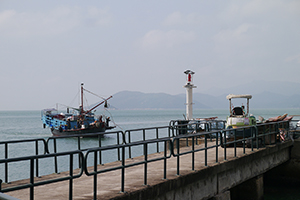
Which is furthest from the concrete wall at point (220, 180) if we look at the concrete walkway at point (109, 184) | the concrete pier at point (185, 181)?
the concrete walkway at point (109, 184)

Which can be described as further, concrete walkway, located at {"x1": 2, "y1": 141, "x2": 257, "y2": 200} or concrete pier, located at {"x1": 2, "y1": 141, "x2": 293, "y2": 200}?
concrete pier, located at {"x1": 2, "y1": 141, "x2": 293, "y2": 200}

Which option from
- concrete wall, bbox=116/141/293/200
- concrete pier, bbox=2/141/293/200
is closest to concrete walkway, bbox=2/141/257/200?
concrete pier, bbox=2/141/293/200

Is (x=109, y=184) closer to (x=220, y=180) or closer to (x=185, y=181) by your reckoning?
(x=185, y=181)

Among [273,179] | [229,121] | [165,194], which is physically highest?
[229,121]

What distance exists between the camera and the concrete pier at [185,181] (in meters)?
6.70

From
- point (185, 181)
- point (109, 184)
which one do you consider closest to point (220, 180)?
point (185, 181)

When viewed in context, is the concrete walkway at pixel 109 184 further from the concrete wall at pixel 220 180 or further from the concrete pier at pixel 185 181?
the concrete wall at pixel 220 180

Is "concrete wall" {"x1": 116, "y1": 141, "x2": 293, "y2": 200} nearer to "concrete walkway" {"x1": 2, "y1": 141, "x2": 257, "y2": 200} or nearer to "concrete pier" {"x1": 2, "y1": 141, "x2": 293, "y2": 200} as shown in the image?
"concrete pier" {"x1": 2, "y1": 141, "x2": 293, "y2": 200}

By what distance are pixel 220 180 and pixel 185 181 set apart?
1.94 meters

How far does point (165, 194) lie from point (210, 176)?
208 centimetres

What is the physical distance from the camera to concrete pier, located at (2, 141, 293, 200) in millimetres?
6703

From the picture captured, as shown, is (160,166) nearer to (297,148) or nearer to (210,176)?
(210,176)

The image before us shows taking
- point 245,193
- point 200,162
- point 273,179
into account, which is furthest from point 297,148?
point 200,162

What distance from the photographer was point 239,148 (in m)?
12.8
